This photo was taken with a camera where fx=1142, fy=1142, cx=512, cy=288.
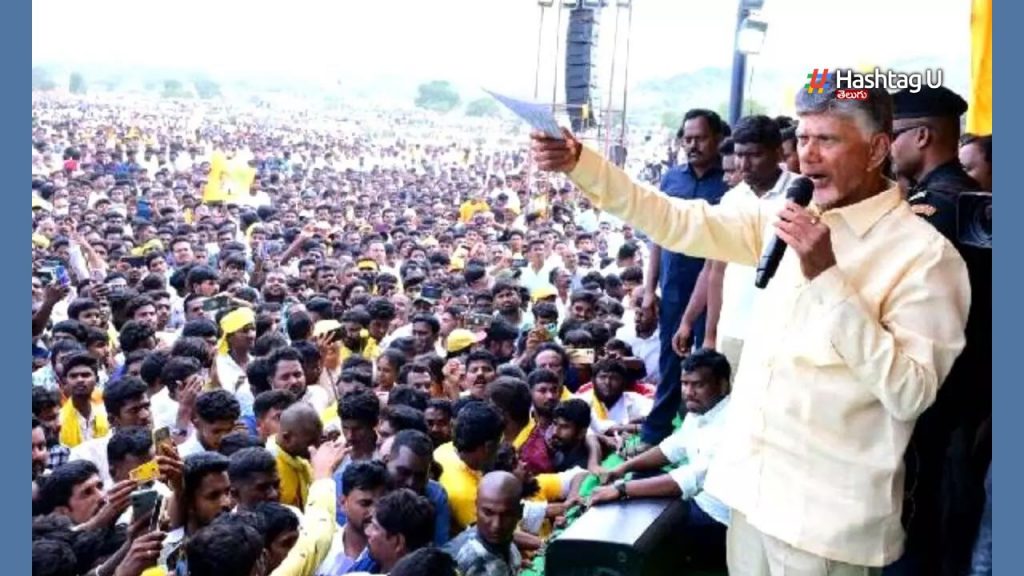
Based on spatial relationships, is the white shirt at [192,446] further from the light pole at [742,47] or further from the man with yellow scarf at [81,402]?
the light pole at [742,47]

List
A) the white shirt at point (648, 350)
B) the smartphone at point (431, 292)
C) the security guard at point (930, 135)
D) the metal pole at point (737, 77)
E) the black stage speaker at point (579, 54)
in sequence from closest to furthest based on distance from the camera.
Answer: the security guard at point (930, 135) < the white shirt at point (648, 350) < the metal pole at point (737, 77) < the smartphone at point (431, 292) < the black stage speaker at point (579, 54)

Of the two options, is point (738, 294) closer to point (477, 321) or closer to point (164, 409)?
point (164, 409)

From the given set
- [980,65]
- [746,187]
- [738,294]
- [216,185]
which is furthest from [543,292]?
[216,185]

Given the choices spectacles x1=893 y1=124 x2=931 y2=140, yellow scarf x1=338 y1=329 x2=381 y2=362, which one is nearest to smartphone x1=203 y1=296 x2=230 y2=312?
yellow scarf x1=338 y1=329 x2=381 y2=362

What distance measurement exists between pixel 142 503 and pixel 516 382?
6.27 ft

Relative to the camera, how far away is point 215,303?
6781mm

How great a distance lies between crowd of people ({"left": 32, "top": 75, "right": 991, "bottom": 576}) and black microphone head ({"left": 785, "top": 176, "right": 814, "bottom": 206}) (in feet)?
0.07

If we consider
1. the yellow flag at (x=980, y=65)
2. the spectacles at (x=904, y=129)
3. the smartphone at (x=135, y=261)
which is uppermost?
the yellow flag at (x=980, y=65)

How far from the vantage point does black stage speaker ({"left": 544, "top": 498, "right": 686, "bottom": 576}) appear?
2707mm

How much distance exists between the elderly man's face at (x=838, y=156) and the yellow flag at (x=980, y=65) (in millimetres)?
1871

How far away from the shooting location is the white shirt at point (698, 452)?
3.19 metres

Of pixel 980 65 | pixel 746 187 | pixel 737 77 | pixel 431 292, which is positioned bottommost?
pixel 431 292

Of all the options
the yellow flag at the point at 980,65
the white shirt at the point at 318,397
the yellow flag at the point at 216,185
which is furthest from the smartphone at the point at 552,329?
the yellow flag at the point at 216,185

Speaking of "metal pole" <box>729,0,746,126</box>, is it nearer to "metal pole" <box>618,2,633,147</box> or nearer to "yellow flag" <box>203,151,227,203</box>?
"metal pole" <box>618,2,633,147</box>
